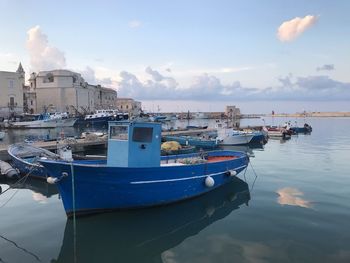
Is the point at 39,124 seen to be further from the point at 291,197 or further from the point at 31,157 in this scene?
the point at 291,197

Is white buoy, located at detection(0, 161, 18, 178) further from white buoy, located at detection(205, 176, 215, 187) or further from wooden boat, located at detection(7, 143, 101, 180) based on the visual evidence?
→ white buoy, located at detection(205, 176, 215, 187)

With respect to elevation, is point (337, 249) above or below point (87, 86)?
below

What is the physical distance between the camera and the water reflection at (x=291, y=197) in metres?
14.4

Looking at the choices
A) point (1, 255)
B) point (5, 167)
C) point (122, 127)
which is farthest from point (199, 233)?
point (5, 167)

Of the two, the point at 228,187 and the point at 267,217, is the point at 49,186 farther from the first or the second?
the point at 267,217

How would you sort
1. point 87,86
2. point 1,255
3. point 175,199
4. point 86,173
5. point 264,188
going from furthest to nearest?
point 87,86 → point 264,188 → point 175,199 → point 86,173 → point 1,255

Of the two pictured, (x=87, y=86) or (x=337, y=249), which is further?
(x=87, y=86)

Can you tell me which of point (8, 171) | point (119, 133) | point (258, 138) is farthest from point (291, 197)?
point (258, 138)

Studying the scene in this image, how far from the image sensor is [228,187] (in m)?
17.7

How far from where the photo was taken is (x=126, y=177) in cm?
1180

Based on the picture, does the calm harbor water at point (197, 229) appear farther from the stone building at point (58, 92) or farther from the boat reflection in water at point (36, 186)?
the stone building at point (58, 92)

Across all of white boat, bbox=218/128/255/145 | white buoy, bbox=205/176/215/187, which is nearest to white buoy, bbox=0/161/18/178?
white buoy, bbox=205/176/215/187

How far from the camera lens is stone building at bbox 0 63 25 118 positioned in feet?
285

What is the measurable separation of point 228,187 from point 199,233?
22.1 ft
